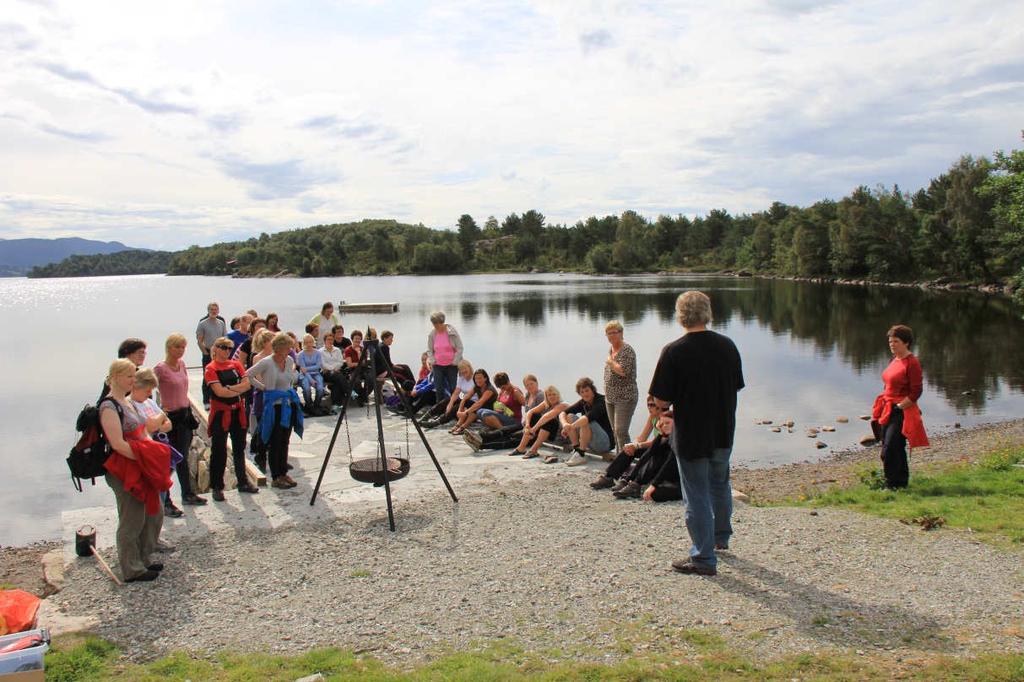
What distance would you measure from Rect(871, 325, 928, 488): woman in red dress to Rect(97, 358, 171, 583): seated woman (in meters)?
6.92

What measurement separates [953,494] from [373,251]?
14142 cm

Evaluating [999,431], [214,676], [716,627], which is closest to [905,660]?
[716,627]

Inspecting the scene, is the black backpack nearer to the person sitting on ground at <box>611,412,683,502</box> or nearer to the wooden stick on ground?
the wooden stick on ground

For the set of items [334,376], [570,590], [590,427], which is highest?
[334,376]

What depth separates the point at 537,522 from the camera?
6.67m

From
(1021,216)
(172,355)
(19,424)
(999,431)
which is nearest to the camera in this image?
(172,355)

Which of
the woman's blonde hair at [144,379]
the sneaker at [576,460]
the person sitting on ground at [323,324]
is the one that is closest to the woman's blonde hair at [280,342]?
the woman's blonde hair at [144,379]

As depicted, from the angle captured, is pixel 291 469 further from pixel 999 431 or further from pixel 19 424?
pixel 999 431

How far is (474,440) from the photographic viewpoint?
10.1 metres

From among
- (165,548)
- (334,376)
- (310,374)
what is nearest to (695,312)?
(165,548)

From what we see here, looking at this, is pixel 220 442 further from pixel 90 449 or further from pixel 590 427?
pixel 590 427

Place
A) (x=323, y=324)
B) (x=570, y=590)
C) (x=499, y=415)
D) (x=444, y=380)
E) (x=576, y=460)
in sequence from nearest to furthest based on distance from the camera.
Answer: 1. (x=570, y=590)
2. (x=576, y=460)
3. (x=499, y=415)
4. (x=444, y=380)
5. (x=323, y=324)

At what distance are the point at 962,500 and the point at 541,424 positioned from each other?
4.87m

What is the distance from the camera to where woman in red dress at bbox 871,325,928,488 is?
737cm
